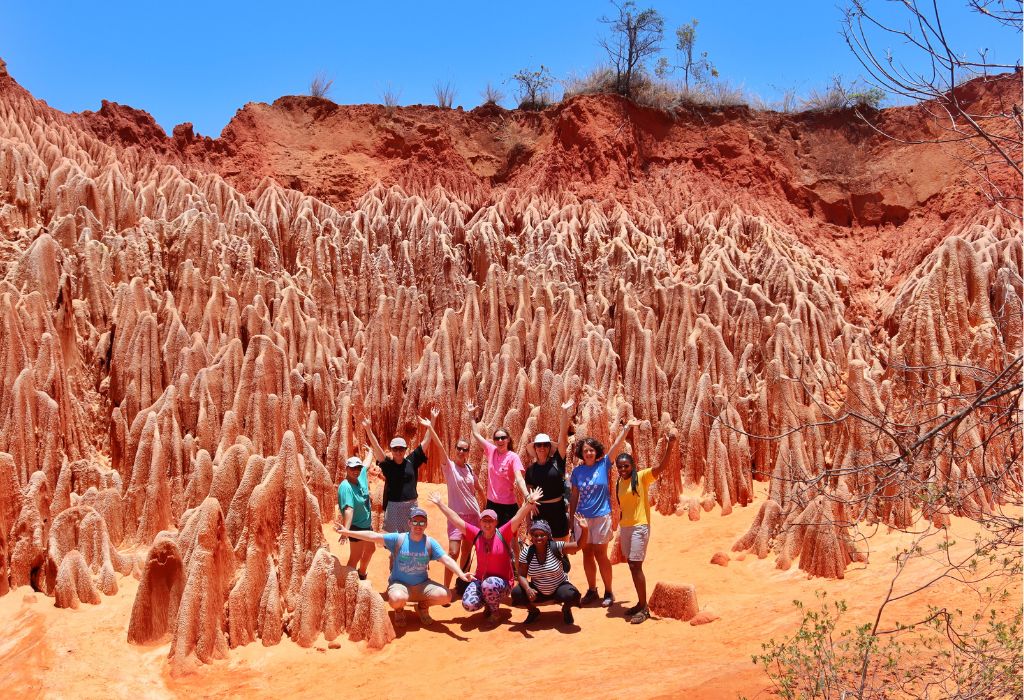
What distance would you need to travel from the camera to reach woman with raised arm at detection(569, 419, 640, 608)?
6785 mm

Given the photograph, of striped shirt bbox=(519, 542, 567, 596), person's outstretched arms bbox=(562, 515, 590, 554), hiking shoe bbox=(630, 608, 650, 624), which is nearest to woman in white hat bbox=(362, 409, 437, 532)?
striped shirt bbox=(519, 542, 567, 596)

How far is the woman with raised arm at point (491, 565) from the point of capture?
6.50 m

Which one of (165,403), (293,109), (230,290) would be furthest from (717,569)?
(293,109)

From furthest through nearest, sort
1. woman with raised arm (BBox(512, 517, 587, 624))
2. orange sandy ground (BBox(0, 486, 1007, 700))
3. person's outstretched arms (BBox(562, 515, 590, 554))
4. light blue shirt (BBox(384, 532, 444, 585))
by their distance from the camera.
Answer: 1. person's outstretched arms (BBox(562, 515, 590, 554))
2. light blue shirt (BBox(384, 532, 444, 585))
3. woman with raised arm (BBox(512, 517, 587, 624))
4. orange sandy ground (BBox(0, 486, 1007, 700))

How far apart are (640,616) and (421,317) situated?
291 inches

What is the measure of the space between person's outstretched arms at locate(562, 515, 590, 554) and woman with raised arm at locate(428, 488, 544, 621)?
443 mm

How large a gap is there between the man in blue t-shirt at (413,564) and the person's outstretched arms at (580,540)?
95 cm

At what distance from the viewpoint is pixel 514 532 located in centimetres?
695

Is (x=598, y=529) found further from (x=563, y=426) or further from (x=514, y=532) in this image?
(x=563, y=426)

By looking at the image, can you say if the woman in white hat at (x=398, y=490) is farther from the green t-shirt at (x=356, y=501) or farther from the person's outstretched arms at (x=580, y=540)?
the person's outstretched arms at (x=580, y=540)

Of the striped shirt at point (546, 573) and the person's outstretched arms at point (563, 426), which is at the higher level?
the person's outstretched arms at point (563, 426)

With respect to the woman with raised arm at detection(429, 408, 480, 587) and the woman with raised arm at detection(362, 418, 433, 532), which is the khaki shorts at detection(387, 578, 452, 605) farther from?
the woman with raised arm at detection(429, 408, 480, 587)

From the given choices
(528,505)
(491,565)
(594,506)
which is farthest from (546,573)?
(594,506)

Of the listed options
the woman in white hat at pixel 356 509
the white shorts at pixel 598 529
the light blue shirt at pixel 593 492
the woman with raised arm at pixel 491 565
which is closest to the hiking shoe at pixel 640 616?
the white shorts at pixel 598 529
